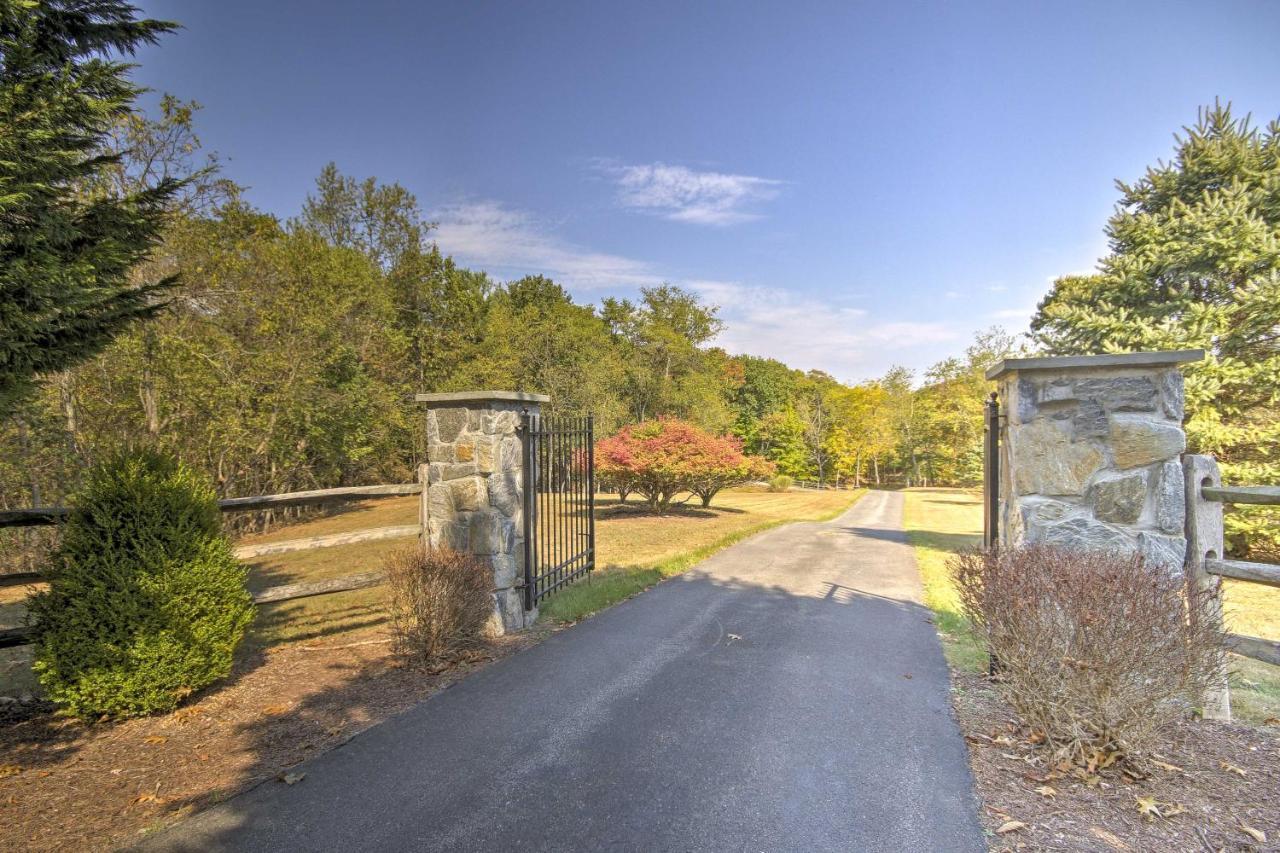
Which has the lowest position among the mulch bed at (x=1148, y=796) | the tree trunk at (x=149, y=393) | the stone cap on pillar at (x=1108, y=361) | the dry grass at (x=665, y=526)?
the dry grass at (x=665, y=526)

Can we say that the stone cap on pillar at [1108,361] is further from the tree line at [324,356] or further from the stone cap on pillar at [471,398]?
the tree line at [324,356]

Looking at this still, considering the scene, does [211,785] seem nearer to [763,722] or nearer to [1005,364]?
[763,722]

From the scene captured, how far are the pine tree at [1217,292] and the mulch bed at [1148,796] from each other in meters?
7.78

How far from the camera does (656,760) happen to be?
3.12 meters

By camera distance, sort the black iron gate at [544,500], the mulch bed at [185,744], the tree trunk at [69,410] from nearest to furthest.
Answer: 1. the mulch bed at [185,744]
2. the black iron gate at [544,500]
3. the tree trunk at [69,410]

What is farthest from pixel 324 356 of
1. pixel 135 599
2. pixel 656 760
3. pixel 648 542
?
pixel 656 760

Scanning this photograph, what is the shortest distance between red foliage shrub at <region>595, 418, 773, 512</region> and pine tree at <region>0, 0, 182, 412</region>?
38.9ft

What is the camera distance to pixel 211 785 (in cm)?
293

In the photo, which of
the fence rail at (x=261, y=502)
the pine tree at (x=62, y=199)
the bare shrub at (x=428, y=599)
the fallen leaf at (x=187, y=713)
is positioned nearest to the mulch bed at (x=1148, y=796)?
the bare shrub at (x=428, y=599)

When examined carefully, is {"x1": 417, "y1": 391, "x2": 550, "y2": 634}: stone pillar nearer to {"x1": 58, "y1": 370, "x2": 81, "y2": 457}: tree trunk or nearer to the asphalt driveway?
the asphalt driveway

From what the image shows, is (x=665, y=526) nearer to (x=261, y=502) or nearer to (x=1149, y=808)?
(x=261, y=502)

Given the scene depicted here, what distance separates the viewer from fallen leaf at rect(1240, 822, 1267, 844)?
2.36 m

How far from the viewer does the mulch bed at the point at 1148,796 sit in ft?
7.89

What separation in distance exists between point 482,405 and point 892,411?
4119 centimetres
